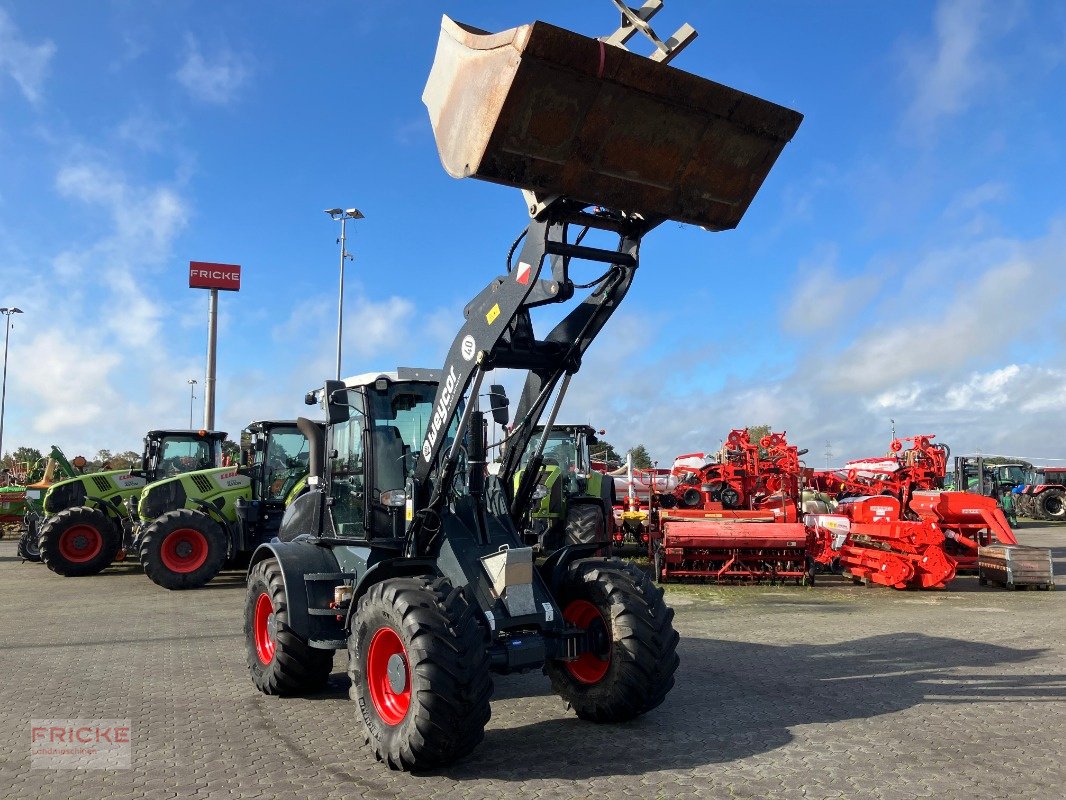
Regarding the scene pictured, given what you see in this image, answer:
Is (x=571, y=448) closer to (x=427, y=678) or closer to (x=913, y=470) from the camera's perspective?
(x=913, y=470)

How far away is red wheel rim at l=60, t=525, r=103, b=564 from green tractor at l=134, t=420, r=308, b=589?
3.88ft

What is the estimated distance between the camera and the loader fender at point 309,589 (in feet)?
19.7

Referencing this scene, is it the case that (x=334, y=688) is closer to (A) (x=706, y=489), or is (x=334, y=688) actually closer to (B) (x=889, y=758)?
(B) (x=889, y=758)

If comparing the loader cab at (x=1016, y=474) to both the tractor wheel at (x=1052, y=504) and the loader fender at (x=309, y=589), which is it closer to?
the tractor wheel at (x=1052, y=504)

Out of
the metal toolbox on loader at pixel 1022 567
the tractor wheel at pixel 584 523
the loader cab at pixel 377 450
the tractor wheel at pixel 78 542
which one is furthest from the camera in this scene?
the tractor wheel at pixel 584 523

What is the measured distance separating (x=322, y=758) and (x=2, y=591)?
1028 cm

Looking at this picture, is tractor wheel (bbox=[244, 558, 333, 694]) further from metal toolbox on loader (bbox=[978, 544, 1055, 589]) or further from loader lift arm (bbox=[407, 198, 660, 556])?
metal toolbox on loader (bbox=[978, 544, 1055, 589])

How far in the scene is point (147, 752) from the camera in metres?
5.12

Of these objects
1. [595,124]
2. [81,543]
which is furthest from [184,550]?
[595,124]

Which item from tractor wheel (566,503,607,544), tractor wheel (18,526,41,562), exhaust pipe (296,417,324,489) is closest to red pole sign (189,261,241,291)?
tractor wheel (18,526,41,562)

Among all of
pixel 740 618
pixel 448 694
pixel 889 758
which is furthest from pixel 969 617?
pixel 448 694

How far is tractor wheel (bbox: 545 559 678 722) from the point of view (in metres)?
5.46

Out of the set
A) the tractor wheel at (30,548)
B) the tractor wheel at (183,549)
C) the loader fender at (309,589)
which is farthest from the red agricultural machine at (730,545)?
the tractor wheel at (30,548)

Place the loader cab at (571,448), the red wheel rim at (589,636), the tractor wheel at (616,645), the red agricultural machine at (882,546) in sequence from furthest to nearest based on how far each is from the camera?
the loader cab at (571,448)
the red agricultural machine at (882,546)
the red wheel rim at (589,636)
the tractor wheel at (616,645)
